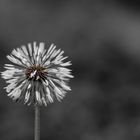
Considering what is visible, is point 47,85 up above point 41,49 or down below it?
below

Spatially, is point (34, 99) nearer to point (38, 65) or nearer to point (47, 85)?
point (47, 85)

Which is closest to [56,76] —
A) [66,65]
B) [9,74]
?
[66,65]

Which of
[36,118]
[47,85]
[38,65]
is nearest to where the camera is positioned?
[36,118]

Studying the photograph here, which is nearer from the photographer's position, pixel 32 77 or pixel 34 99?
pixel 34 99

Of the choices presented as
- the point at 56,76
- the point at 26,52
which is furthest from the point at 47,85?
the point at 26,52

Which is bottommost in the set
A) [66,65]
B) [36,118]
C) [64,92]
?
[36,118]

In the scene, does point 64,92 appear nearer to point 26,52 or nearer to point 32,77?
point 32,77

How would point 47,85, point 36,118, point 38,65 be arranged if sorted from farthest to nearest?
point 38,65, point 47,85, point 36,118
